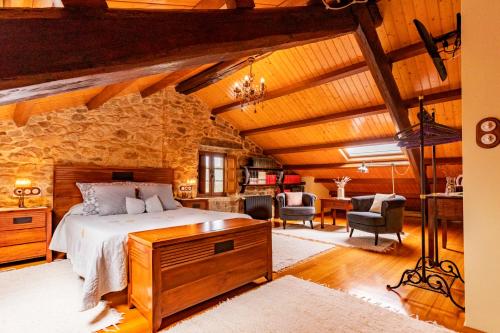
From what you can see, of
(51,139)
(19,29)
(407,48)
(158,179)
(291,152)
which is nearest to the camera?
(19,29)

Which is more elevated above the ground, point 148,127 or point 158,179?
point 148,127

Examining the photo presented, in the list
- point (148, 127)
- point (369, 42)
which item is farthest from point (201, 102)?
point (369, 42)

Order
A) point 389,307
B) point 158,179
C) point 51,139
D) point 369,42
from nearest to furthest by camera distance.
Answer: point 389,307 → point 369,42 → point 51,139 → point 158,179

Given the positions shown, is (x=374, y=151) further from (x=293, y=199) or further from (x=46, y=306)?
(x=46, y=306)

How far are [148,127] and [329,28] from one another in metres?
3.83

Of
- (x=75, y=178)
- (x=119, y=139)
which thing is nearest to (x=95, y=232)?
(x=75, y=178)

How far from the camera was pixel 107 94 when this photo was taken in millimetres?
3770

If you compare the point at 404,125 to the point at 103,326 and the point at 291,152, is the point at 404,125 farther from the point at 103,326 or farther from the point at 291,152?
the point at 103,326

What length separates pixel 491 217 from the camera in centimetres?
196

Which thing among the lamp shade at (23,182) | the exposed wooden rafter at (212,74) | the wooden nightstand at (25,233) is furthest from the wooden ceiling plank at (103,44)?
the lamp shade at (23,182)

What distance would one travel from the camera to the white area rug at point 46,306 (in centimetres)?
204

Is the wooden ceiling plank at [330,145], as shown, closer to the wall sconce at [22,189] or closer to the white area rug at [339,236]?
the white area rug at [339,236]

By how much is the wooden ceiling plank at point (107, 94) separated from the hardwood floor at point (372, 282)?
2.52 metres

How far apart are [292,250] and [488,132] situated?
286cm
